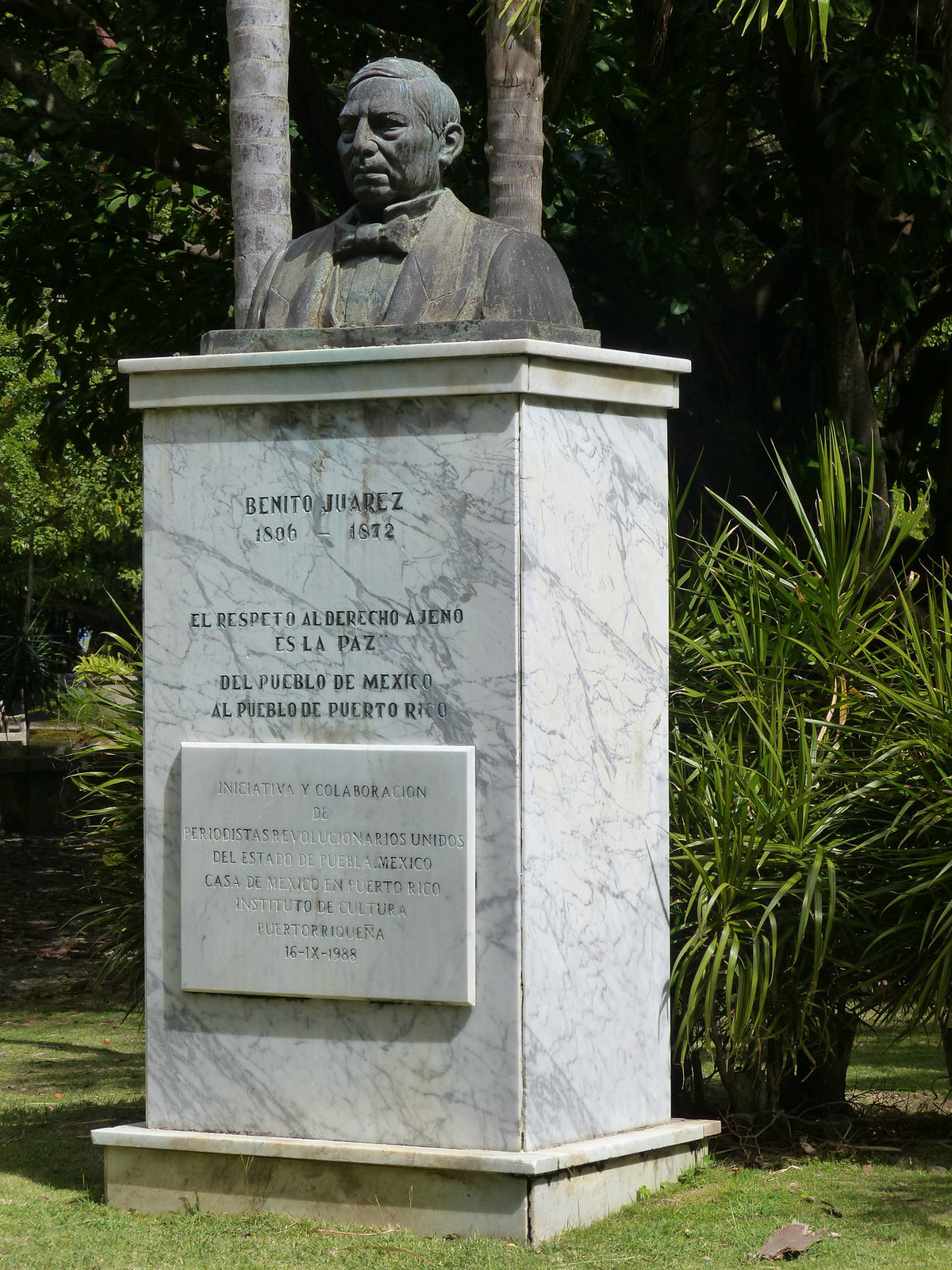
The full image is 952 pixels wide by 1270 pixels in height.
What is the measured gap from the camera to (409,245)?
564 centimetres

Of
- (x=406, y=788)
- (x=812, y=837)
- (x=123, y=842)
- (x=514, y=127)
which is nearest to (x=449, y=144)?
(x=406, y=788)

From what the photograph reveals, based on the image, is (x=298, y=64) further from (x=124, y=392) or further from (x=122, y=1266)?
(x=122, y=1266)

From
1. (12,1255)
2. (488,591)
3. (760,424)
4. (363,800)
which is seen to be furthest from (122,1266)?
(760,424)

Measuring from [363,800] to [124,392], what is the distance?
28.9ft

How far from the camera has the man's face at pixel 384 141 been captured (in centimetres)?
556

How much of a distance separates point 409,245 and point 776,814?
2.25 m

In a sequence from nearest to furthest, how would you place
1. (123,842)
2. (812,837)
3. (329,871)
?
(329,871), (812,837), (123,842)

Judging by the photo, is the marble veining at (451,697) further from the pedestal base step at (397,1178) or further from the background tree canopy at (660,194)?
the background tree canopy at (660,194)

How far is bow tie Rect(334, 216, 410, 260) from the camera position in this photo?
5.64 metres

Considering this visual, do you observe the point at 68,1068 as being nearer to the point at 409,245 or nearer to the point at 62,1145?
the point at 62,1145

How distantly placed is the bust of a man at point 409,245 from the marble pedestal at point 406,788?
0.35 metres

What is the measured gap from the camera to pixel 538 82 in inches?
332

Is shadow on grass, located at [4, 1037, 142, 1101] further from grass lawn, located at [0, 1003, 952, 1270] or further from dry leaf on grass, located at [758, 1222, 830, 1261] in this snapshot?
dry leaf on grass, located at [758, 1222, 830, 1261]

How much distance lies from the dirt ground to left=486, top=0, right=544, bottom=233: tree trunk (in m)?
4.30
